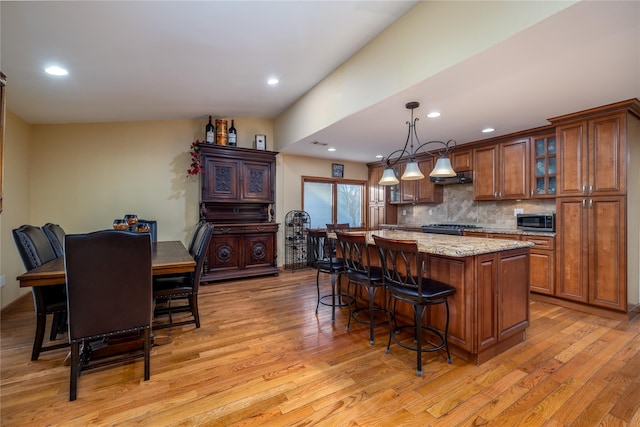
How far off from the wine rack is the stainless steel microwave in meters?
3.50

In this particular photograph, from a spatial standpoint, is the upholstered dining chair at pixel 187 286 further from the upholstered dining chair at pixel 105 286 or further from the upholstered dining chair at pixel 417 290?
the upholstered dining chair at pixel 417 290

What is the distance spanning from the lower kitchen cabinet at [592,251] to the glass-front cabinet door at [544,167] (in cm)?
43

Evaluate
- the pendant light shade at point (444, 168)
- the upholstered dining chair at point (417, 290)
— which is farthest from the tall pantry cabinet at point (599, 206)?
the upholstered dining chair at point (417, 290)

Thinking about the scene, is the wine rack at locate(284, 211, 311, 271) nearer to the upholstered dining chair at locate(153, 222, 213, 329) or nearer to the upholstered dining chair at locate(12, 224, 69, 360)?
the upholstered dining chair at locate(153, 222, 213, 329)

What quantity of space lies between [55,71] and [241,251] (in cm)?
305

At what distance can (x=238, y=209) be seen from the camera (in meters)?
5.03

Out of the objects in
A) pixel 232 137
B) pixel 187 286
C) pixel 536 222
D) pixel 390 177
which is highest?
pixel 232 137

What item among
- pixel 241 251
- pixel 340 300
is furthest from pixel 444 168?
pixel 241 251

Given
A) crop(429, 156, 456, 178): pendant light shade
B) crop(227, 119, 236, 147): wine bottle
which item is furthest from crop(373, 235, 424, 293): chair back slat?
crop(227, 119, 236, 147): wine bottle

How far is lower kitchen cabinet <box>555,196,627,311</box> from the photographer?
2965 millimetres

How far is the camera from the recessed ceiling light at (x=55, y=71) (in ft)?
8.27

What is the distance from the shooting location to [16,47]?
2178 mm

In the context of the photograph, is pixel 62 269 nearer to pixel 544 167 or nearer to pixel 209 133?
pixel 209 133

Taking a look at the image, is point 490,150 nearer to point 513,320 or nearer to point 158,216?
point 513,320
